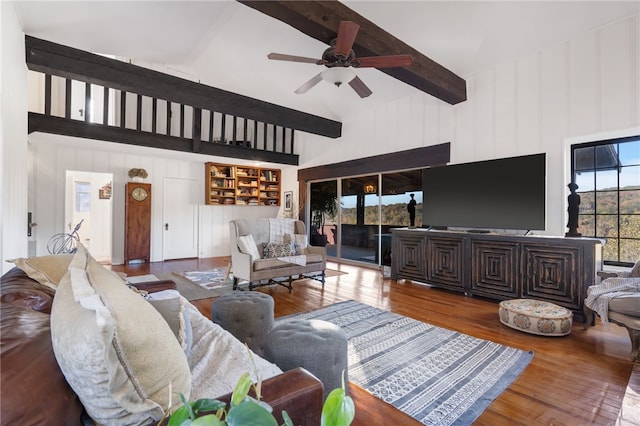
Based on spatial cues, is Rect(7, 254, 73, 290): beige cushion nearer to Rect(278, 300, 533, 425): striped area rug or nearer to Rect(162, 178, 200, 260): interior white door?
Rect(278, 300, 533, 425): striped area rug

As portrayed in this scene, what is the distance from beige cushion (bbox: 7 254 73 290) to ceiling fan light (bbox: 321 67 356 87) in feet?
9.41

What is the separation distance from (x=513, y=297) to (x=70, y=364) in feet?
14.0

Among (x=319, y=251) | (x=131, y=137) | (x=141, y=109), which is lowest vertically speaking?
(x=319, y=251)

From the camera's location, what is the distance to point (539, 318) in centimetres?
282

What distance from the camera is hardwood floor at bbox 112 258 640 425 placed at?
1.77m

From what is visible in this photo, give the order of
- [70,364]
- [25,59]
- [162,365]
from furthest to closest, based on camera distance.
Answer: [25,59], [162,365], [70,364]

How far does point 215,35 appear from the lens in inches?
199

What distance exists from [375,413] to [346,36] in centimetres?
290

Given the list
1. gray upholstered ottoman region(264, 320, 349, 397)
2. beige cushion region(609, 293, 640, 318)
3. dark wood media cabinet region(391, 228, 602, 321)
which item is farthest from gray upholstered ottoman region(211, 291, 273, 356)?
dark wood media cabinet region(391, 228, 602, 321)

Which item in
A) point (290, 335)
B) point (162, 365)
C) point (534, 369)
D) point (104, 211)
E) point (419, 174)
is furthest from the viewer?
point (104, 211)

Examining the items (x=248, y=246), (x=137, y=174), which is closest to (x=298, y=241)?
(x=248, y=246)

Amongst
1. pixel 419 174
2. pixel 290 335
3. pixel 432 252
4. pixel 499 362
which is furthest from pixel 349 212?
pixel 290 335

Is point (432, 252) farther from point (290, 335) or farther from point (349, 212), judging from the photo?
point (290, 335)

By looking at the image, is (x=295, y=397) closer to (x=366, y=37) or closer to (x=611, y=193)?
(x=366, y=37)
